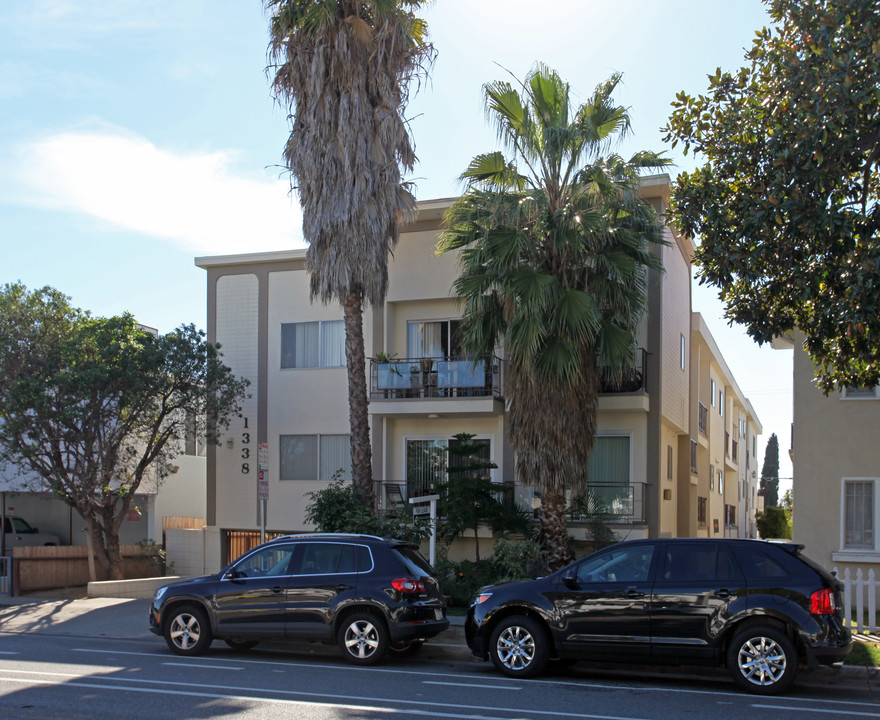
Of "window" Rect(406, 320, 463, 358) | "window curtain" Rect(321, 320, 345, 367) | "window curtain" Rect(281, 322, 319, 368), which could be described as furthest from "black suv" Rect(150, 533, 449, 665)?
"window curtain" Rect(281, 322, 319, 368)

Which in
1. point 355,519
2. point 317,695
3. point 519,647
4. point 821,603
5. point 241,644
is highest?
point 821,603

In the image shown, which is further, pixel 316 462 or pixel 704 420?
pixel 704 420

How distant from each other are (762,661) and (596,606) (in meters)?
1.84

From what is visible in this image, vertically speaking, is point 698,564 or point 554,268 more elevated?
point 554,268

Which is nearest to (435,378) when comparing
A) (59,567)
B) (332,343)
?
(332,343)

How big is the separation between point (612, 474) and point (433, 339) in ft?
17.3

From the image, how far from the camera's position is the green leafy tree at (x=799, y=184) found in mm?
11117

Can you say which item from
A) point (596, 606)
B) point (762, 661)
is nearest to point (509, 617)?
point (596, 606)

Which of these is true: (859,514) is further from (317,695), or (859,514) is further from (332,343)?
(332,343)

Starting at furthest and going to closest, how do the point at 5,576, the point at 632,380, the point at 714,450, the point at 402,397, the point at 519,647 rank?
the point at 714,450 < the point at 5,576 < the point at 402,397 < the point at 632,380 < the point at 519,647

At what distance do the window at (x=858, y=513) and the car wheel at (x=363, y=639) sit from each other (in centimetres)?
922

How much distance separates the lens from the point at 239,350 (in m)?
23.2

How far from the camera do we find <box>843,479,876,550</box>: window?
1606 cm

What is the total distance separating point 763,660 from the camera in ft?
31.7
